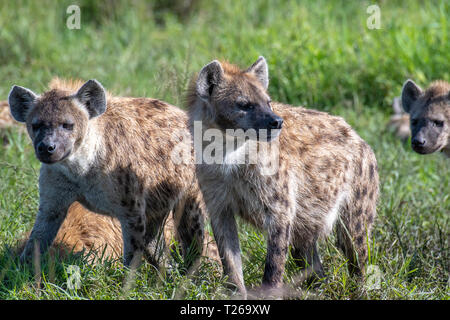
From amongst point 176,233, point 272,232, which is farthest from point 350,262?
point 176,233

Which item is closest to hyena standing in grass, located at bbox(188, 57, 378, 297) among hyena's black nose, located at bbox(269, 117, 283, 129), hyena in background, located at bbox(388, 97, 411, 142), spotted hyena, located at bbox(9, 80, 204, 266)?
hyena's black nose, located at bbox(269, 117, 283, 129)

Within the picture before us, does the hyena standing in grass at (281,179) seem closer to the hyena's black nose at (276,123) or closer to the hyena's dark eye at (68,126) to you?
the hyena's black nose at (276,123)

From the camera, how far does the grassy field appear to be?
3.88m

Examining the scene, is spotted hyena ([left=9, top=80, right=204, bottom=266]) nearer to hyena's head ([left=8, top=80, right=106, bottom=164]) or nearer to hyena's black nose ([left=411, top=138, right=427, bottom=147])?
hyena's head ([left=8, top=80, right=106, bottom=164])

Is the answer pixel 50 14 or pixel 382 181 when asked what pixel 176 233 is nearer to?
pixel 382 181

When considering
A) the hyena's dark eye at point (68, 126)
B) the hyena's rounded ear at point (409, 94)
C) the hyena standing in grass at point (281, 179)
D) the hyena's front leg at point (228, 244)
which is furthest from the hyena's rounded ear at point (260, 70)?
the hyena's rounded ear at point (409, 94)

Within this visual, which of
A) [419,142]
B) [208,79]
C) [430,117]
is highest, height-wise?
[208,79]

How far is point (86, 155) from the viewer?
12.5 ft

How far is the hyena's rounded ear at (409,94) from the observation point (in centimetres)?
494

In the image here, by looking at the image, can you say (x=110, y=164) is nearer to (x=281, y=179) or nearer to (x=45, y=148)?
(x=45, y=148)

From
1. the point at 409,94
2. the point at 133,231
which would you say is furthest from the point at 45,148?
the point at 409,94

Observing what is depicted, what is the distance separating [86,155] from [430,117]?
217 cm

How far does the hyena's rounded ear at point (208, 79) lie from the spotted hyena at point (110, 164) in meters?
0.44

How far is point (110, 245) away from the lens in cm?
442
